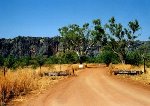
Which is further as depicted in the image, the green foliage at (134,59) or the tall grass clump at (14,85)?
the green foliage at (134,59)

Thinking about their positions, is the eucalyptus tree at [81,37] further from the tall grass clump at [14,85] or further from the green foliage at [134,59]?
the tall grass clump at [14,85]

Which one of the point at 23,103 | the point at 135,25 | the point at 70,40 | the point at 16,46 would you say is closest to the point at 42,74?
the point at 23,103

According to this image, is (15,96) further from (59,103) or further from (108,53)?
(108,53)

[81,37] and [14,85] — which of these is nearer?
[14,85]

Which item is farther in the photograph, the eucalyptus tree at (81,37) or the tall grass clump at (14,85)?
the eucalyptus tree at (81,37)

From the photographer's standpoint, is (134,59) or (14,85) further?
(134,59)

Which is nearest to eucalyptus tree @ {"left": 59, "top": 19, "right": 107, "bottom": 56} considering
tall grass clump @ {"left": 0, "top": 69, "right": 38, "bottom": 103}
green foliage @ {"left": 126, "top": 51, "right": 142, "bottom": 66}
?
green foliage @ {"left": 126, "top": 51, "right": 142, "bottom": 66}

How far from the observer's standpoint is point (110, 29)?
64.5 meters

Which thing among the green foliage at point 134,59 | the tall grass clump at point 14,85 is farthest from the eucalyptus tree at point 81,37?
the tall grass clump at point 14,85

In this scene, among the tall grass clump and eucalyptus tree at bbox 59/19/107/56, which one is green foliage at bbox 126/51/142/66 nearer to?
eucalyptus tree at bbox 59/19/107/56

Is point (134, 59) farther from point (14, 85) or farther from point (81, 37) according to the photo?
point (14, 85)

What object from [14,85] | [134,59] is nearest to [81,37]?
[134,59]

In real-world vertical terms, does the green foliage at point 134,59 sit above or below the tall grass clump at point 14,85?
above

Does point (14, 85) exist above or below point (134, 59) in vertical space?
below
